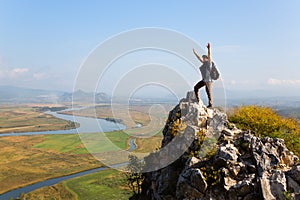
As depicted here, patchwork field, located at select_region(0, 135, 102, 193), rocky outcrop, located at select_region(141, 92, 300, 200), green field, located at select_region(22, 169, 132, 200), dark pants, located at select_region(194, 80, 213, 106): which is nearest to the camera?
rocky outcrop, located at select_region(141, 92, 300, 200)

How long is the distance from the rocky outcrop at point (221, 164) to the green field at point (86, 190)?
32.9 m

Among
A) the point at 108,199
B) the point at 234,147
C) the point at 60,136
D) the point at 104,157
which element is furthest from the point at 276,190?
the point at 60,136

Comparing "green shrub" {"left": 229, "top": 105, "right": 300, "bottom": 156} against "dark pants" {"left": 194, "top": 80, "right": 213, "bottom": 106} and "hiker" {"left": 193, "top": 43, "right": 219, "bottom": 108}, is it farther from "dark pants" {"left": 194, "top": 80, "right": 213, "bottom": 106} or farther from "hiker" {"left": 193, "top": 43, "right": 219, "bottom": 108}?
"hiker" {"left": 193, "top": 43, "right": 219, "bottom": 108}

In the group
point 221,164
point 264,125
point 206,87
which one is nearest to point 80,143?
point 264,125

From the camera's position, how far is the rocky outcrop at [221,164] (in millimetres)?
9617

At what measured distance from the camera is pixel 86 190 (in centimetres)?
5041

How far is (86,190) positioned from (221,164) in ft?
148

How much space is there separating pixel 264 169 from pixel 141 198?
8.91 m

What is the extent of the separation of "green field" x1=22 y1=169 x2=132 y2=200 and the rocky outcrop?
108ft

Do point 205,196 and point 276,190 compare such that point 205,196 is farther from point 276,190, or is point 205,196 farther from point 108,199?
point 108,199

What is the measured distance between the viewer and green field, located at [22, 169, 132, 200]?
47.1 metres

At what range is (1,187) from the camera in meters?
52.9

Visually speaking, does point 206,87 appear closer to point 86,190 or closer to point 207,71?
point 207,71

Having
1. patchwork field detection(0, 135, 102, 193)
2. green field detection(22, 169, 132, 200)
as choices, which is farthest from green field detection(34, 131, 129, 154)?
green field detection(22, 169, 132, 200)
